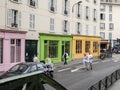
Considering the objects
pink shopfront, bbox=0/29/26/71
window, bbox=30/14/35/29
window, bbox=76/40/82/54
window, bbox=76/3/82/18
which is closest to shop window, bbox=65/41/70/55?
window, bbox=76/40/82/54

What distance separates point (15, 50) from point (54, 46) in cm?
1128

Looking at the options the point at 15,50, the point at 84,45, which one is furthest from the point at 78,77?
the point at 84,45

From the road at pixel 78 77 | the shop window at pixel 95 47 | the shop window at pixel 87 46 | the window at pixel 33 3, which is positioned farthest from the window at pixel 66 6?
the road at pixel 78 77

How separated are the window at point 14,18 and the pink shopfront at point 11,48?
0.88m

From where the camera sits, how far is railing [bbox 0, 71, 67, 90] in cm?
306

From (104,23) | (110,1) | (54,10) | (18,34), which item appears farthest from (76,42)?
(110,1)

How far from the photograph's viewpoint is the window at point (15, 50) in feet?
117

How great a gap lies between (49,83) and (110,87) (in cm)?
1638

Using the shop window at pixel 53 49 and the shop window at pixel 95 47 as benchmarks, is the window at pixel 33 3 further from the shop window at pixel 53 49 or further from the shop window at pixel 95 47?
the shop window at pixel 95 47

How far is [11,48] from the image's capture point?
1393 inches

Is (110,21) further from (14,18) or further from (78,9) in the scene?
(14,18)

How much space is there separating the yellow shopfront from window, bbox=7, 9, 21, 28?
17.4 m

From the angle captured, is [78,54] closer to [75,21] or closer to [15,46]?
[75,21]

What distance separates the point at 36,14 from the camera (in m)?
41.5
